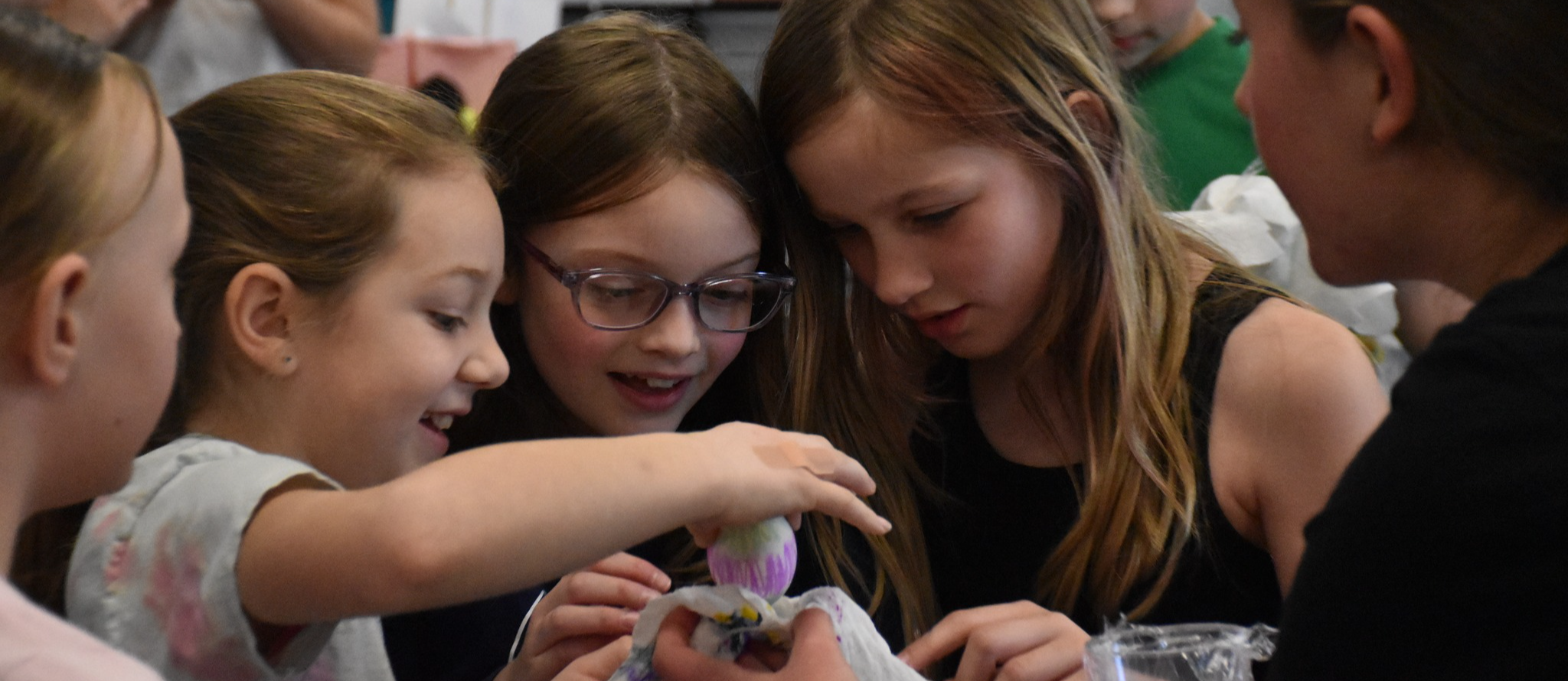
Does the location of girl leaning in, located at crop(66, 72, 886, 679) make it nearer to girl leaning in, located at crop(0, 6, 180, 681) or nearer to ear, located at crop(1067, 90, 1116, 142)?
girl leaning in, located at crop(0, 6, 180, 681)

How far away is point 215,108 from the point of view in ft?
3.93

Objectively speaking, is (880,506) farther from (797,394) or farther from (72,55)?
(72,55)

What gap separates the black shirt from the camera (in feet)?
2.35

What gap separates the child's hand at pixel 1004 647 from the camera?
114 cm

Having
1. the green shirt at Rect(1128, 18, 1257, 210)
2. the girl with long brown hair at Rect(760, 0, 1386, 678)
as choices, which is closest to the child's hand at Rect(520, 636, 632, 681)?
the girl with long brown hair at Rect(760, 0, 1386, 678)

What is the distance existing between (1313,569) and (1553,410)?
0.49 feet

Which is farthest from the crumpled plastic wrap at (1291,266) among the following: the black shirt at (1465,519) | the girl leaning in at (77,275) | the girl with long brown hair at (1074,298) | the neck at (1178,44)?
the girl leaning in at (77,275)

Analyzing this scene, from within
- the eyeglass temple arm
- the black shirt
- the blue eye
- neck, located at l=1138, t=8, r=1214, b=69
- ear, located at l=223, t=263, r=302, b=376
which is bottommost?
neck, located at l=1138, t=8, r=1214, b=69

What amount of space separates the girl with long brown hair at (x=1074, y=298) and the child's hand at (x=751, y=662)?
1.07ft

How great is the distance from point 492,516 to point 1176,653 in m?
0.51

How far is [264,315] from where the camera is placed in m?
1.11

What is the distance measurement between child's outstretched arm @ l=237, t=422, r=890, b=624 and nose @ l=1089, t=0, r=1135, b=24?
143 cm

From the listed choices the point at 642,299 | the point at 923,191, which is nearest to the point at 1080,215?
the point at 923,191

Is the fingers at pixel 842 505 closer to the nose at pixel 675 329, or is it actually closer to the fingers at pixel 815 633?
the fingers at pixel 815 633
